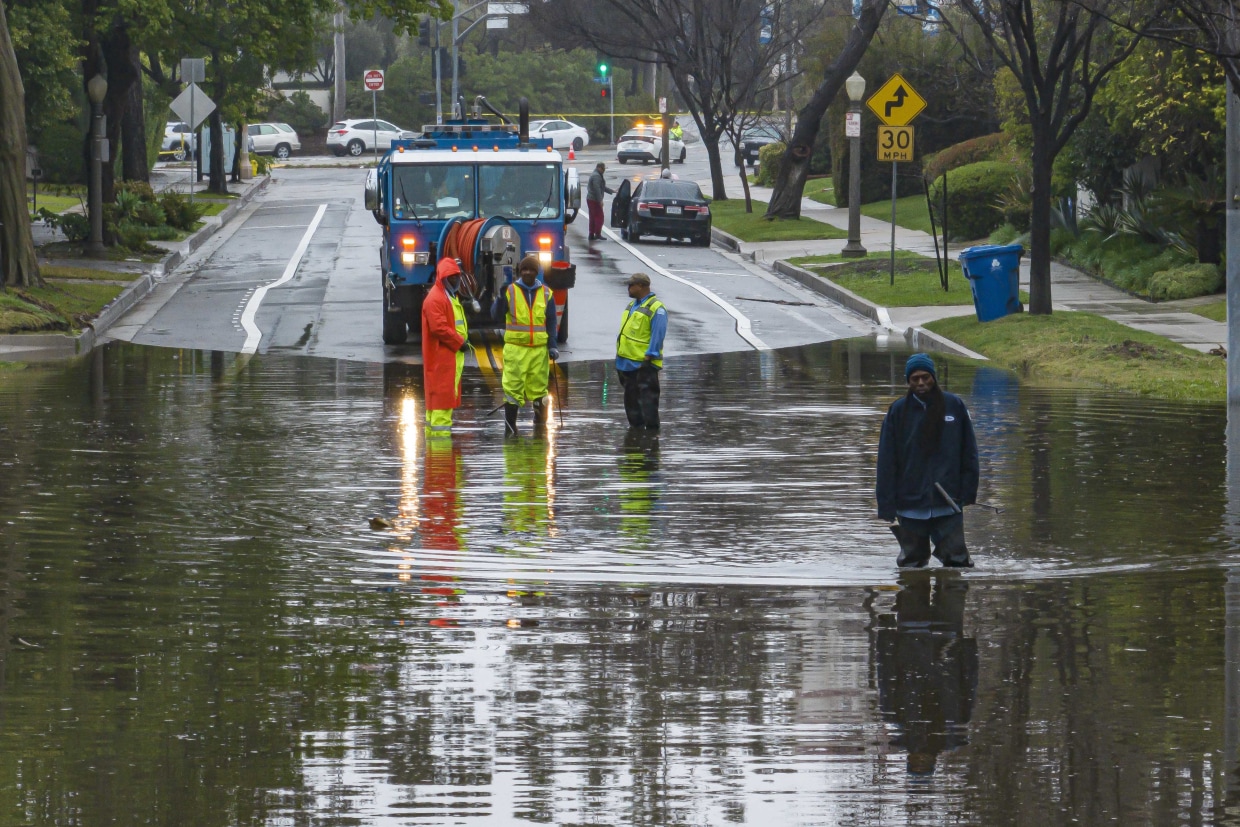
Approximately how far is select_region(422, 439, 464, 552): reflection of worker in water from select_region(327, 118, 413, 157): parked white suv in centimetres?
5786

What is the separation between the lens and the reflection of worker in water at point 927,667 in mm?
6816

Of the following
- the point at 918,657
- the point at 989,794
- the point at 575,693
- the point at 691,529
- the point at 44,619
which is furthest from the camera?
the point at 691,529

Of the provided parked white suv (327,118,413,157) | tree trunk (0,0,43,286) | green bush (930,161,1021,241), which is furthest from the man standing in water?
parked white suv (327,118,413,157)

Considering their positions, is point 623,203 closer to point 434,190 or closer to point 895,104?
point 895,104

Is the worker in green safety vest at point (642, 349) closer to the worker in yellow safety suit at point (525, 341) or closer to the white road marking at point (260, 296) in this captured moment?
the worker in yellow safety suit at point (525, 341)

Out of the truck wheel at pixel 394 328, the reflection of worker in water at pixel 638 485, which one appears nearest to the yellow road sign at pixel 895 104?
the truck wheel at pixel 394 328

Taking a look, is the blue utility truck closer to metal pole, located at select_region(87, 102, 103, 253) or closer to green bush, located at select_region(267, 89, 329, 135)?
metal pole, located at select_region(87, 102, 103, 253)

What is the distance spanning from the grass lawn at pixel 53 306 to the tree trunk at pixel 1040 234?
1255 cm

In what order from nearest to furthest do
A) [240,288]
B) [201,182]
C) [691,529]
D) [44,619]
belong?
[44,619], [691,529], [240,288], [201,182]

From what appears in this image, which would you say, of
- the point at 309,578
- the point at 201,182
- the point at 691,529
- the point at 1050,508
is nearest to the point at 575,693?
the point at 309,578

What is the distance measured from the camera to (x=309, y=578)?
9648 mm

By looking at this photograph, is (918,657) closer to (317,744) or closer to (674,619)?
(674,619)

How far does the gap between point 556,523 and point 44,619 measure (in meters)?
3.59

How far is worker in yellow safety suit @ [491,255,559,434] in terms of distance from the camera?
604 inches
